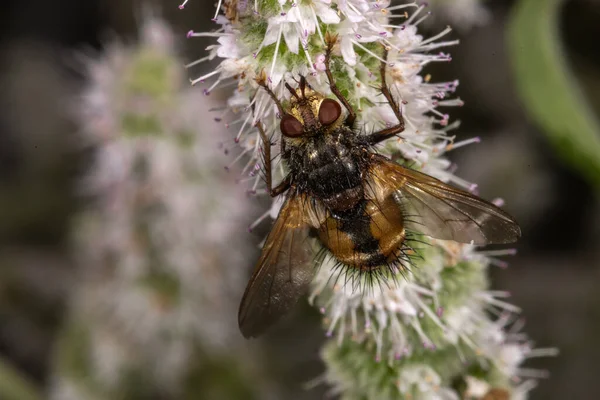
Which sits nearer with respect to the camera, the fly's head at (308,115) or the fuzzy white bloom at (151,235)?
the fly's head at (308,115)

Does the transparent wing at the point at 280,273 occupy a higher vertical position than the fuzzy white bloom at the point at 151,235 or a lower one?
lower

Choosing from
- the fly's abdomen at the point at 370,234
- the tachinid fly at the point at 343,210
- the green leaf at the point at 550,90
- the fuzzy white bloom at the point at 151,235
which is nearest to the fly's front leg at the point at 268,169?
the tachinid fly at the point at 343,210

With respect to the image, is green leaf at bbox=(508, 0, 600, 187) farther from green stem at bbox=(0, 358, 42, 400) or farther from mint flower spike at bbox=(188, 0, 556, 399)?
green stem at bbox=(0, 358, 42, 400)

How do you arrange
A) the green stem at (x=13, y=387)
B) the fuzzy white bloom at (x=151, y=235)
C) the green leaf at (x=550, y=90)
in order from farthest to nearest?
the green stem at (x=13, y=387) → the fuzzy white bloom at (x=151, y=235) → the green leaf at (x=550, y=90)

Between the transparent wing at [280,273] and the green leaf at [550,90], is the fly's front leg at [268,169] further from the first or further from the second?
the green leaf at [550,90]

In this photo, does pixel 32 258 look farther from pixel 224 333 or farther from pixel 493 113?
pixel 493 113

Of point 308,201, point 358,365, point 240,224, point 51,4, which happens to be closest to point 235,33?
point 308,201
